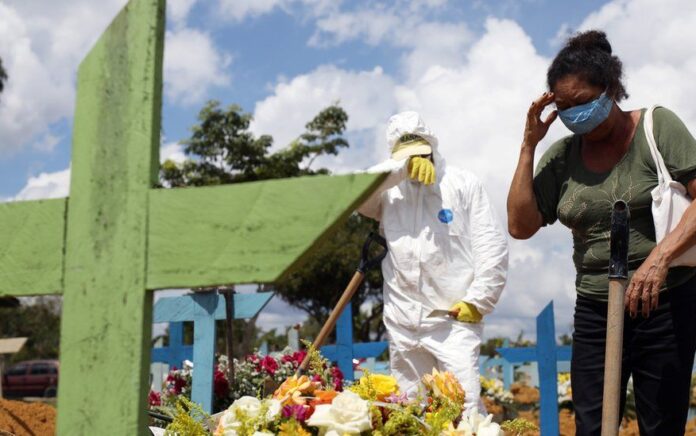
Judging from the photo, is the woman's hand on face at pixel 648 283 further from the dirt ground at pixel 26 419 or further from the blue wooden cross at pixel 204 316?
the dirt ground at pixel 26 419

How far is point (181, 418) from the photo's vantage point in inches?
74.6

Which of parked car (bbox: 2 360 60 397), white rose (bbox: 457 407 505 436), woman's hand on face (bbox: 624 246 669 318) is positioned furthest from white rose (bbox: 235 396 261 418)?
parked car (bbox: 2 360 60 397)

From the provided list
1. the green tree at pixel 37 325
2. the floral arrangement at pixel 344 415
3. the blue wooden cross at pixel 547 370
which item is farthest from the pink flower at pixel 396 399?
the green tree at pixel 37 325

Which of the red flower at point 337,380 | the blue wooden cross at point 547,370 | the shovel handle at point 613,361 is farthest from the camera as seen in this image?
the blue wooden cross at point 547,370

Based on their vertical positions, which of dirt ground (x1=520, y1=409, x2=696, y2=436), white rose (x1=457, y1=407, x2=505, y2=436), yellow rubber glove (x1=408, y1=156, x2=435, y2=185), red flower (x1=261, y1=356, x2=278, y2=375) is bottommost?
dirt ground (x1=520, y1=409, x2=696, y2=436)

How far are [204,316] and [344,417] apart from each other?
296 cm

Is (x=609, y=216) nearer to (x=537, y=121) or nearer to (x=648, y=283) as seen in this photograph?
(x=648, y=283)

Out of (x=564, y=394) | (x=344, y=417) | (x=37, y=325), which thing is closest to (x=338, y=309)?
(x=344, y=417)

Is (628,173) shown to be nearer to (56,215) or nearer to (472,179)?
(472,179)

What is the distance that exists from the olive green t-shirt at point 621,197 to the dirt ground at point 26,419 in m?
3.37

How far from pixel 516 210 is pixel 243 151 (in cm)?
1442

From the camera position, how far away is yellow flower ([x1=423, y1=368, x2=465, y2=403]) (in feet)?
7.02

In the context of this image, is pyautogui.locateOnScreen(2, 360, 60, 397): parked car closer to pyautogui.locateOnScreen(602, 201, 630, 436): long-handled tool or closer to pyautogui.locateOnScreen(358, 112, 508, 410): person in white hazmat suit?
pyautogui.locateOnScreen(358, 112, 508, 410): person in white hazmat suit

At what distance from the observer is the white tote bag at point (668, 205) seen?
2586 millimetres
